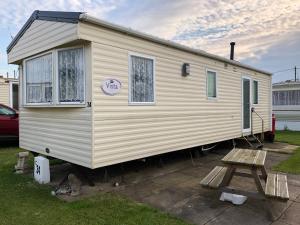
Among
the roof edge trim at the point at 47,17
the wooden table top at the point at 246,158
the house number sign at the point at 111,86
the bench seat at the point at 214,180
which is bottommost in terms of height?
the bench seat at the point at 214,180

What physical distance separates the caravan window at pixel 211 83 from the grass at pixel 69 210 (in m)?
4.36

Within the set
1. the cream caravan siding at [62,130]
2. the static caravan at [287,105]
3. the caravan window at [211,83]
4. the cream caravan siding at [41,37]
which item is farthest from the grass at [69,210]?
the static caravan at [287,105]

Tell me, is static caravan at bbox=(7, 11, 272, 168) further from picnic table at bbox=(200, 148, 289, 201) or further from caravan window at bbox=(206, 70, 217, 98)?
picnic table at bbox=(200, 148, 289, 201)

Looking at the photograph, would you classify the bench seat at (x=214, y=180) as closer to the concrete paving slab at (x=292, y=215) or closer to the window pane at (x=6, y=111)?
the concrete paving slab at (x=292, y=215)

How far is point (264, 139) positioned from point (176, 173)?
692 centimetres

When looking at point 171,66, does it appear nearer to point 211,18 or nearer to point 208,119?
point 208,119

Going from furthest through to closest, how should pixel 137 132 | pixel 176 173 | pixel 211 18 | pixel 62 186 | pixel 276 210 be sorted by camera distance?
pixel 211 18
pixel 176 173
pixel 137 132
pixel 62 186
pixel 276 210

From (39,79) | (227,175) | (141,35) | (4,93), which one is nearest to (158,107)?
(141,35)

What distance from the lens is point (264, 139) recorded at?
11805 millimetres

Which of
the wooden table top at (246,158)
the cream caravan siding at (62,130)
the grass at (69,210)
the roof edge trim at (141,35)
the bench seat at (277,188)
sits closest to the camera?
the bench seat at (277,188)

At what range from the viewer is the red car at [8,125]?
31.8 ft

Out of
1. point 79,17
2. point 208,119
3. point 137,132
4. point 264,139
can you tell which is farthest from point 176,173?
point 264,139

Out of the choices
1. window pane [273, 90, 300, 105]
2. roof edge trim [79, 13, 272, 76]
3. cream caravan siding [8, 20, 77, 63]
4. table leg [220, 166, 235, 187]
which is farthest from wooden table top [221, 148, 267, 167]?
window pane [273, 90, 300, 105]

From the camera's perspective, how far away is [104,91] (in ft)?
16.1
